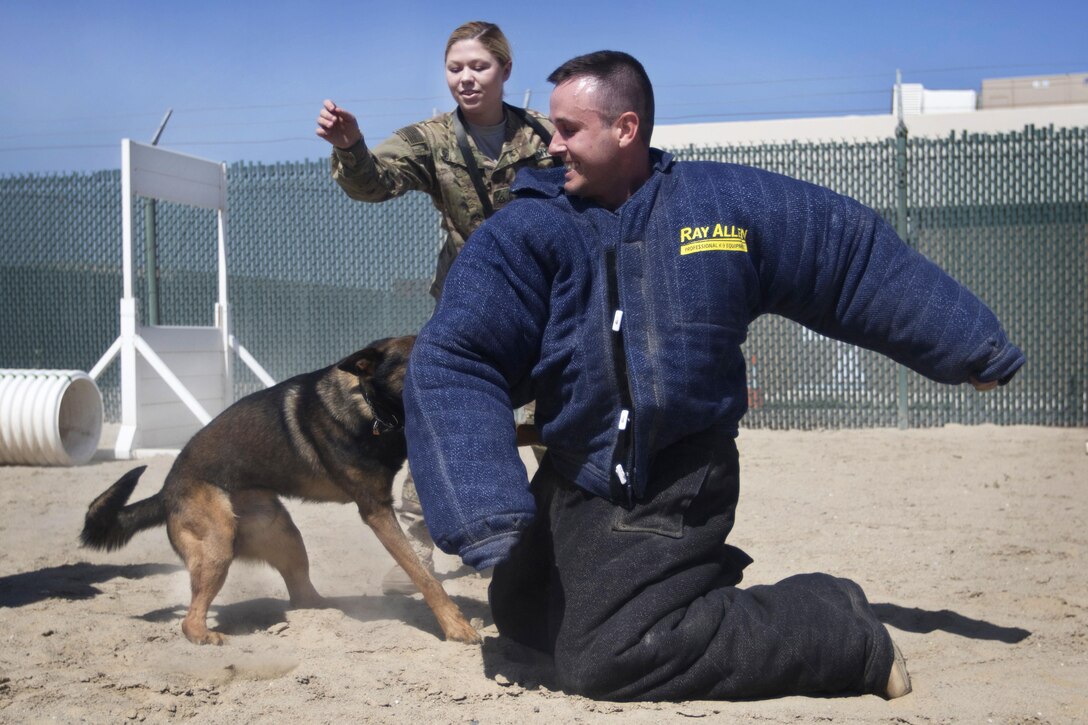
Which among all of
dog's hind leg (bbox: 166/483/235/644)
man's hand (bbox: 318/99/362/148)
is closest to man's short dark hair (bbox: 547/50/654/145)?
man's hand (bbox: 318/99/362/148)

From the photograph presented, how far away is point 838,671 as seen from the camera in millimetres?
2855

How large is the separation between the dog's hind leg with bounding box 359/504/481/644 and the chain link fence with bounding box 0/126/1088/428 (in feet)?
21.6

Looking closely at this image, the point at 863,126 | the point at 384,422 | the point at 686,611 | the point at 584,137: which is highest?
the point at 863,126

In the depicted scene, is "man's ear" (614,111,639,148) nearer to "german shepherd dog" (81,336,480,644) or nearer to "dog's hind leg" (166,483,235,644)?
"german shepherd dog" (81,336,480,644)

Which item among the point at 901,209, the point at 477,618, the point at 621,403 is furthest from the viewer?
the point at 901,209

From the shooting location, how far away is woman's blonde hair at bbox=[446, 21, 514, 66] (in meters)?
4.09

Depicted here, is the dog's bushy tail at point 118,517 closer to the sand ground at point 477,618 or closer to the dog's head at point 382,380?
the sand ground at point 477,618

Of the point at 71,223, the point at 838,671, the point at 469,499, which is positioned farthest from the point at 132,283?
the point at 838,671

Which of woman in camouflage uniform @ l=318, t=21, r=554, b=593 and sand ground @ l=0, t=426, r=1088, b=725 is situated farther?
woman in camouflage uniform @ l=318, t=21, r=554, b=593

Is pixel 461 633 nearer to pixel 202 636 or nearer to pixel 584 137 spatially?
pixel 202 636

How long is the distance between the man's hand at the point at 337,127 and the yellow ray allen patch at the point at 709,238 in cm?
138

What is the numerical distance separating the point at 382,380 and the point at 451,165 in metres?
1.03

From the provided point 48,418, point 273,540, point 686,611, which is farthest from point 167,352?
point 686,611

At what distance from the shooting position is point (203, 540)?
3.82 metres
